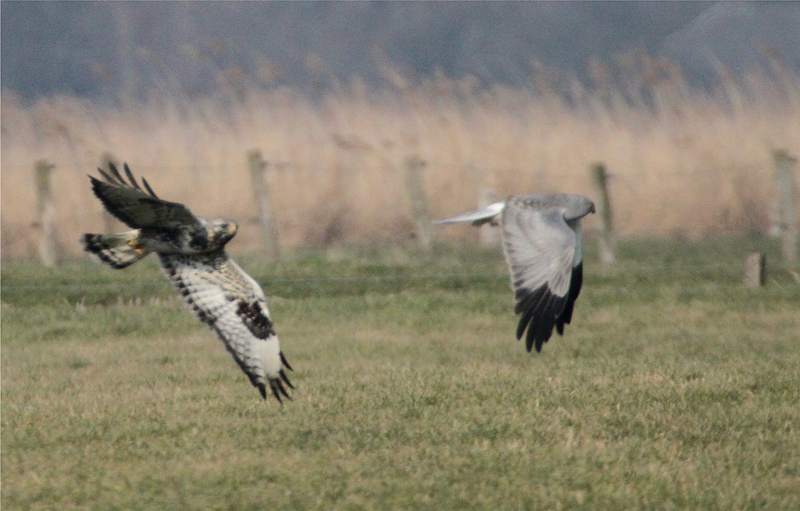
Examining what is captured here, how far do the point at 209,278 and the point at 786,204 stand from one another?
8060 millimetres

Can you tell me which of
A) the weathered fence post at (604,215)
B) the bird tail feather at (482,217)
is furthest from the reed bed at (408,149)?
the bird tail feather at (482,217)

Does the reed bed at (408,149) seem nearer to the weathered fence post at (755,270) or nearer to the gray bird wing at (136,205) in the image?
the weathered fence post at (755,270)

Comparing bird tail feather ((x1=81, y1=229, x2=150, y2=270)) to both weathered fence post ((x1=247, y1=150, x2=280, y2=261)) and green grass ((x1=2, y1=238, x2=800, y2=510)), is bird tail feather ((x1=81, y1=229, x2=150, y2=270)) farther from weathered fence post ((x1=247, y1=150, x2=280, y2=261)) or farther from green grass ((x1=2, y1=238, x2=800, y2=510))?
weathered fence post ((x1=247, y1=150, x2=280, y2=261))

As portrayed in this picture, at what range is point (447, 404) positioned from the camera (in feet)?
20.0

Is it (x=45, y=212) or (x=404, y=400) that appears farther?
(x=45, y=212)

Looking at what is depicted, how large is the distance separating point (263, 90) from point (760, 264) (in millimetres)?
7186

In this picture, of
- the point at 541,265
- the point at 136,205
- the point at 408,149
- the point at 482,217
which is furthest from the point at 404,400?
the point at 408,149

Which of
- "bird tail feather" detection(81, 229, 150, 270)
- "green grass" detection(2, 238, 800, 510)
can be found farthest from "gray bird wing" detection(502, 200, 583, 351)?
"bird tail feather" detection(81, 229, 150, 270)

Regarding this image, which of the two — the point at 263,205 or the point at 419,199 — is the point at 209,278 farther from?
the point at 419,199

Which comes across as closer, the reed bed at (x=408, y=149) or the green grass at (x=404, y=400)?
the green grass at (x=404, y=400)

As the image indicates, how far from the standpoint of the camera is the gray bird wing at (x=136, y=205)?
170 inches

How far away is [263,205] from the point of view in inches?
446

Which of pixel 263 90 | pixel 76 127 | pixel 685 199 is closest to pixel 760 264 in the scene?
pixel 685 199

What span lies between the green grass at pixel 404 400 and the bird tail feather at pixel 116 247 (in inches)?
37.5
